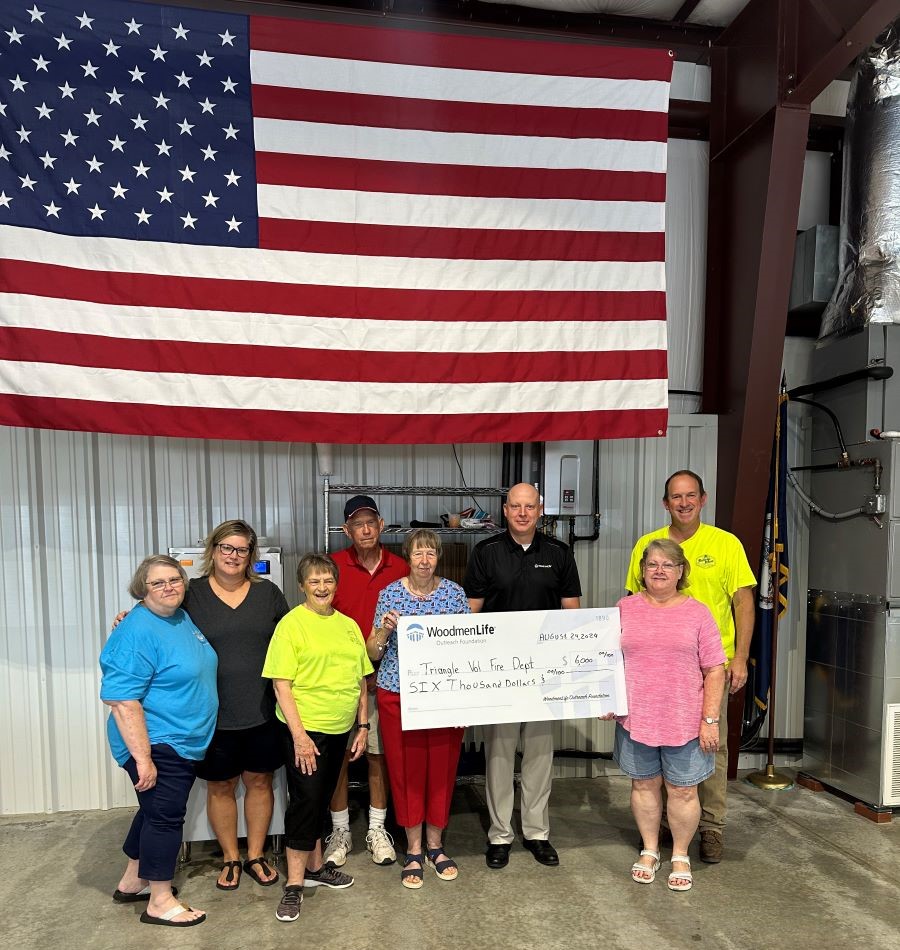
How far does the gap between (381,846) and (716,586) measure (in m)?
1.95

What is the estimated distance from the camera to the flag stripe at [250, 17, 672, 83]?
11.0ft

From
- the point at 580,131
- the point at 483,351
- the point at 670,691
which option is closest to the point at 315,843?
the point at 670,691

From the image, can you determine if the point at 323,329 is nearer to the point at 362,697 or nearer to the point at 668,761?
the point at 362,697

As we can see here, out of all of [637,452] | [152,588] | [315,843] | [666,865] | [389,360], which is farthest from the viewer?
[637,452]

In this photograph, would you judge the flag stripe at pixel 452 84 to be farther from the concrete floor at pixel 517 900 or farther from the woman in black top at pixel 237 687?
the concrete floor at pixel 517 900

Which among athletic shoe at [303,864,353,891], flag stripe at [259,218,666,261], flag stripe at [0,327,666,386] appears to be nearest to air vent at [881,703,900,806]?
flag stripe at [0,327,666,386]

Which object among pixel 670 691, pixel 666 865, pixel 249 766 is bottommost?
pixel 666 865

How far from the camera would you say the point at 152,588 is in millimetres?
2641

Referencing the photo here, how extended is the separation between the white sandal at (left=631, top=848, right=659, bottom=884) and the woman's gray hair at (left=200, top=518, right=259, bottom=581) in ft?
6.88

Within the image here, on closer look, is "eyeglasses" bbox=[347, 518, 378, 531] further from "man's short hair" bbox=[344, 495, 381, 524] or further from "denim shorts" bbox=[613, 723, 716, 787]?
"denim shorts" bbox=[613, 723, 716, 787]

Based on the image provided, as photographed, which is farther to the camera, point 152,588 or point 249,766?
point 249,766

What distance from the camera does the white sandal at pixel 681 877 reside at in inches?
117

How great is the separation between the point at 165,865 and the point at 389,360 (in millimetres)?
2347

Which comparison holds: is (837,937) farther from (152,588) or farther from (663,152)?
(663,152)
